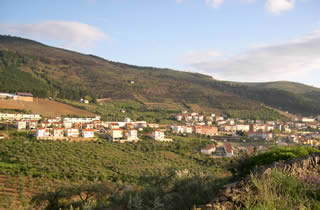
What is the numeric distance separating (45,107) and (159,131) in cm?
3016

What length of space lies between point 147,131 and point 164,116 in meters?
26.9

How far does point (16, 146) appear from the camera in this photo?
3253 centimetres

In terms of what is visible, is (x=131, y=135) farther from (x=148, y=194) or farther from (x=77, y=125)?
(x=148, y=194)

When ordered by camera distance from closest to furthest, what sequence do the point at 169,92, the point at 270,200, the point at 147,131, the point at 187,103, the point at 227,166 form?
the point at 270,200 < the point at 227,166 < the point at 147,131 < the point at 187,103 < the point at 169,92

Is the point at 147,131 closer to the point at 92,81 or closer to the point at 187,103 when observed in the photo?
the point at 187,103

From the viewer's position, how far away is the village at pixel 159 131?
4375 centimetres

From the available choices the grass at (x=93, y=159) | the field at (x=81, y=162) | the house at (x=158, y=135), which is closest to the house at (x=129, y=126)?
the house at (x=158, y=135)

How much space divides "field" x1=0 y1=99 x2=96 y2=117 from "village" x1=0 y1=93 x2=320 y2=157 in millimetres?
3850

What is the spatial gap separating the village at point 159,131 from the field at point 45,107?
12.6 ft

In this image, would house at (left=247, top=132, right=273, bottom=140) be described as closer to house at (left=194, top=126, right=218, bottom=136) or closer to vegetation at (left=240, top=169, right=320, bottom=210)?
house at (left=194, top=126, right=218, bottom=136)

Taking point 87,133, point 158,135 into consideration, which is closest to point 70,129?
point 87,133

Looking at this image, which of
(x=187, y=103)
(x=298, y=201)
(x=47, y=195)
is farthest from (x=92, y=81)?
(x=298, y=201)

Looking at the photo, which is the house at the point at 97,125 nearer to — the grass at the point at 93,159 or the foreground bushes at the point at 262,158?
the grass at the point at 93,159

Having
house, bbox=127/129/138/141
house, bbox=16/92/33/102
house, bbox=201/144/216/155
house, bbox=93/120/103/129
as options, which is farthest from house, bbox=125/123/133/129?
house, bbox=16/92/33/102
